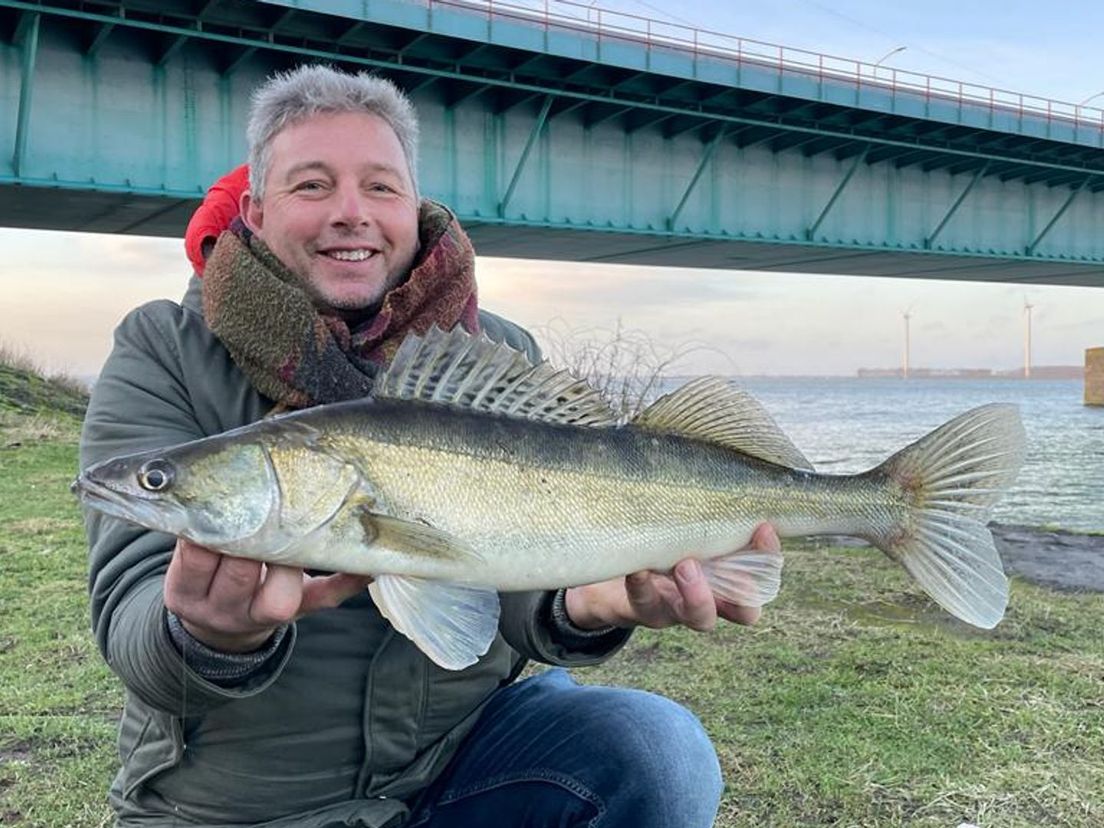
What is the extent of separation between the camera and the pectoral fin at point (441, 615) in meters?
2.26

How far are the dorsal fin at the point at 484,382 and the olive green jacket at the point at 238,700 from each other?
616 millimetres

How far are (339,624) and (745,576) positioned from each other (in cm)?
113

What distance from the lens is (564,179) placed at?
21406 millimetres

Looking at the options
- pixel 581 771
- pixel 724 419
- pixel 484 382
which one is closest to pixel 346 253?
pixel 484 382

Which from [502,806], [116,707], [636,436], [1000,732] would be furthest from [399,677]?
[1000,732]

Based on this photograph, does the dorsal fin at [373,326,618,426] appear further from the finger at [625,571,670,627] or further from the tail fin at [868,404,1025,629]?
the tail fin at [868,404,1025,629]

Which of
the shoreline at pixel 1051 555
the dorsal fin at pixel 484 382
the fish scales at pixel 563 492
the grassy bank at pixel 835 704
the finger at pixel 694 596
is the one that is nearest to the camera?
the fish scales at pixel 563 492

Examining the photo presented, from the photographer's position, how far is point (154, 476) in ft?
6.98

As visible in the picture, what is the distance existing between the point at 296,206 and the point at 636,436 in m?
1.23

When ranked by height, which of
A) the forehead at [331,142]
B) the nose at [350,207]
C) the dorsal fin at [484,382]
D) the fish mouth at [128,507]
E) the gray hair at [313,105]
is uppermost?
the gray hair at [313,105]

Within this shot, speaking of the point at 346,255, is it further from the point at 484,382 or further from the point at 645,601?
the point at 645,601

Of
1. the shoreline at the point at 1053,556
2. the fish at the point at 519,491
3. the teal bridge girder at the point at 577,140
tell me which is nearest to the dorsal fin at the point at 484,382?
the fish at the point at 519,491

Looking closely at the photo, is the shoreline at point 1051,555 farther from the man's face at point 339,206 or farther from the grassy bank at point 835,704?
the man's face at point 339,206

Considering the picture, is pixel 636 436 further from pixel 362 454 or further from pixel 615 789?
pixel 615 789
